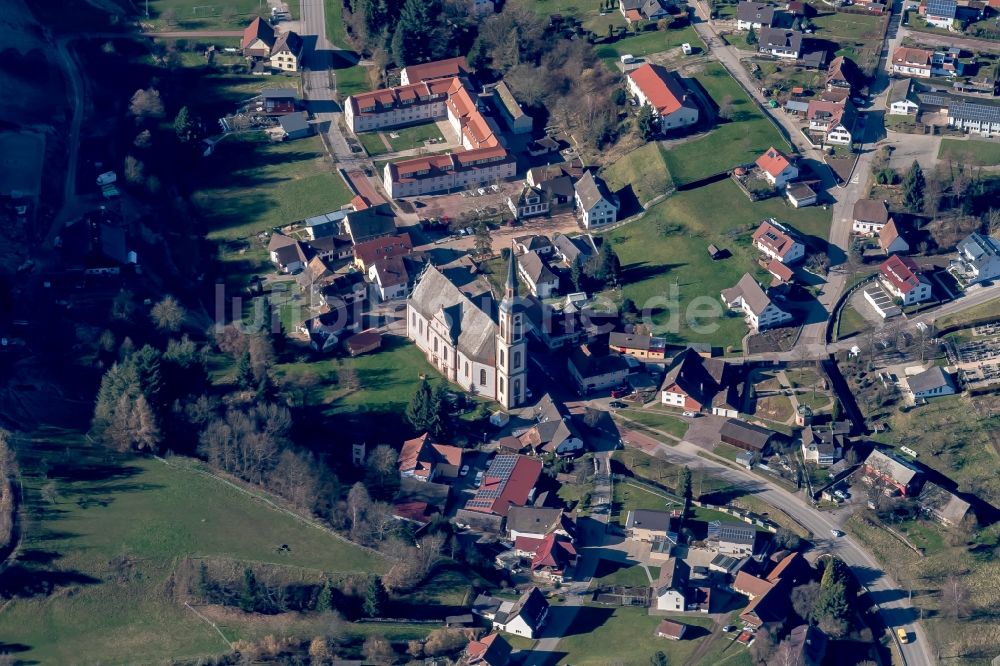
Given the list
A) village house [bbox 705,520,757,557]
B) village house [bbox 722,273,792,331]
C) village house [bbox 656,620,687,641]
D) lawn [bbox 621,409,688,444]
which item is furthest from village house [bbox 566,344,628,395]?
village house [bbox 656,620,687,641]

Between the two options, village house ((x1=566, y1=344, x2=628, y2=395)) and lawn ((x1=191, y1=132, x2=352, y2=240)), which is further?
lawn ((x1=191, y1=132, x2=352, y2=240))

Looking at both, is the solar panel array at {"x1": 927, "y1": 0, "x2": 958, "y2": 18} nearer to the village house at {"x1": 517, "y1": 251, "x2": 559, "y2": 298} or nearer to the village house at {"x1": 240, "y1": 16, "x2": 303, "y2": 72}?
the village house at {"x1": 517, "y1": 251, "x2": 559, "y2": 298}

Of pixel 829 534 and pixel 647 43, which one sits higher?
pixel 647 43

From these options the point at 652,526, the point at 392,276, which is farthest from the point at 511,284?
the point at 652,526

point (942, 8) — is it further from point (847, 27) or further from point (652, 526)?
point (652, 526)

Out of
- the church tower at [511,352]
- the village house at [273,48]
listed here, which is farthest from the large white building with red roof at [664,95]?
the village house at [273,48]

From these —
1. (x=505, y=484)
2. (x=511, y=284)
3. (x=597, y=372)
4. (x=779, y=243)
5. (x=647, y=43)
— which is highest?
(x=647, y=43)
